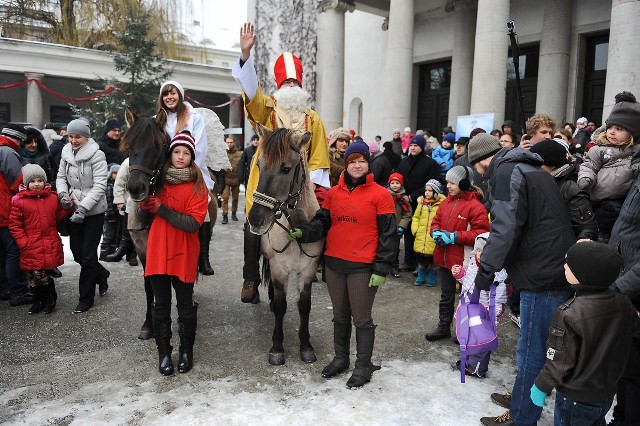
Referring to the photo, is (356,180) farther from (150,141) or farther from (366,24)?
(366,24)

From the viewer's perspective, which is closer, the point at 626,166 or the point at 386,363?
the point at 626,166

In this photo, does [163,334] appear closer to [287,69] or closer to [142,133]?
[142,133]

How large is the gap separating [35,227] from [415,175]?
543 centimetres

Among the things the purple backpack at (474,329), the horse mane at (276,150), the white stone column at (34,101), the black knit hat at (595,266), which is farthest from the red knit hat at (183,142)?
the white stone column at (34,101)

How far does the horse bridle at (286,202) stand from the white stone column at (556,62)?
11.7 meters

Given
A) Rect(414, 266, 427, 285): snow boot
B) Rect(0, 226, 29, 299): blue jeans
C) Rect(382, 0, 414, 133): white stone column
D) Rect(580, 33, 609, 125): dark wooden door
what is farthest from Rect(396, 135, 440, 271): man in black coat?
Rect(580, 33, 609, 125): dark wooden door

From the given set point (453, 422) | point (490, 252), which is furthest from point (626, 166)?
point (453, 422)

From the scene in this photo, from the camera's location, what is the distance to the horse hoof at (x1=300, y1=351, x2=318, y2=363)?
13.9ft

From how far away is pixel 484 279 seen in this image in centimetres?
314

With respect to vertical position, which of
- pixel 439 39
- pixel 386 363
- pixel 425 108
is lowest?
pixel 386 363

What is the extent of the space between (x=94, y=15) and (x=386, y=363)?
21.3 meters

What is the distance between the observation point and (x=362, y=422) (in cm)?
325

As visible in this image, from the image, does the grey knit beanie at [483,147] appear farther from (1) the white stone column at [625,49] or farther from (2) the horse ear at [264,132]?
(1) the white stone column at [625,49]

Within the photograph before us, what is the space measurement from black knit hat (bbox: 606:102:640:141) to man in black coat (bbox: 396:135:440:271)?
4.27 m
